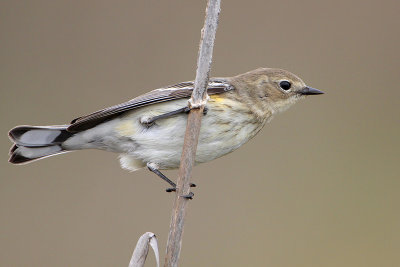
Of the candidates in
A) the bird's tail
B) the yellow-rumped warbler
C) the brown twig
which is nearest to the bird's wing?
the yellow-rumped warbler

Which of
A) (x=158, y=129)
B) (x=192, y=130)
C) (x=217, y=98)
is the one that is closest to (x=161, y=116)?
(x=158, y=129)

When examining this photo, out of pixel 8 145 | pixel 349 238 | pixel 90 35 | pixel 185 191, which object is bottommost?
pixel 185 191

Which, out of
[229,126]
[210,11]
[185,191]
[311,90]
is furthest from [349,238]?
[210,11]

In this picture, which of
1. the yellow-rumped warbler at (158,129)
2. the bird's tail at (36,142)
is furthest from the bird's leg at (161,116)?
the bird's tail at (36,142)

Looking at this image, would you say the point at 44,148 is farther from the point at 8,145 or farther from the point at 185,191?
the point at 8,145

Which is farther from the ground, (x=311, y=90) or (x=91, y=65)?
(x=91, y=65)

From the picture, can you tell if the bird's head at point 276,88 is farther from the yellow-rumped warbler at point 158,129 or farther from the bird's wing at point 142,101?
the bird's wing at point 142,101
